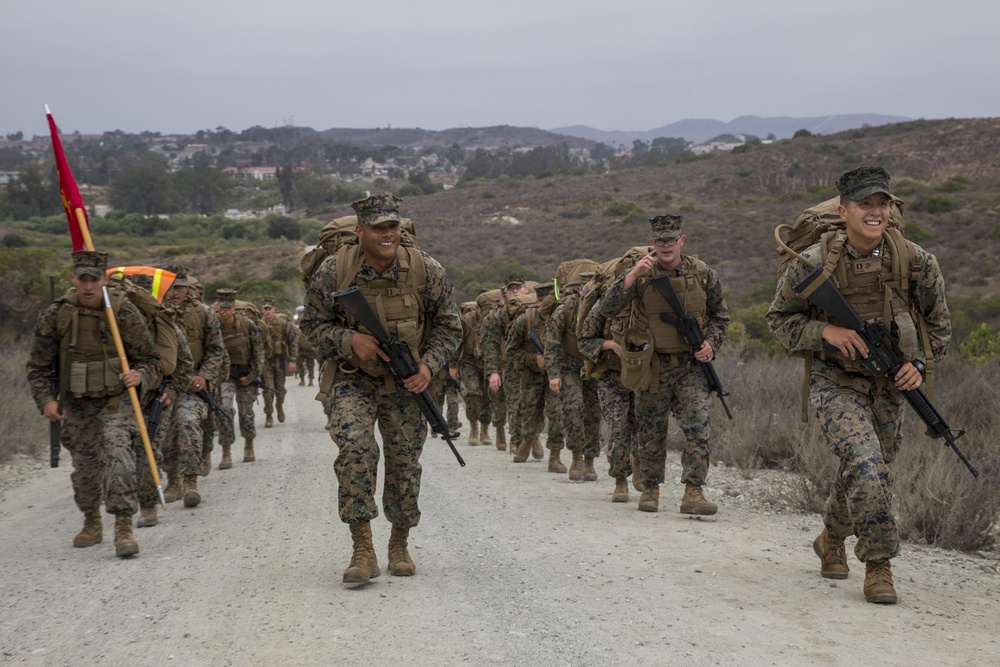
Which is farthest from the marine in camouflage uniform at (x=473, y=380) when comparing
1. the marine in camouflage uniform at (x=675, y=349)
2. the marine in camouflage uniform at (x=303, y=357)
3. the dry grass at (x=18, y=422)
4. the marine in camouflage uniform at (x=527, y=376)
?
the marine in camouflage uniform at (x=303, y=357)

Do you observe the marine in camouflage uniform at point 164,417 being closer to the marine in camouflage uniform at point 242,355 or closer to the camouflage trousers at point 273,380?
the marine in camouflage uniform at point 242,355

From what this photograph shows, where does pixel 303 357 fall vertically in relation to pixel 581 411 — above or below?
below

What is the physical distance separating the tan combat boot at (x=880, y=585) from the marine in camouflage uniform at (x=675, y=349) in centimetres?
287

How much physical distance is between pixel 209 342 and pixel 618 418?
466cm

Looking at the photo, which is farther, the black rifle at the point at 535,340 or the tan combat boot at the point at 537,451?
the tan combat boot at the point at 537,451

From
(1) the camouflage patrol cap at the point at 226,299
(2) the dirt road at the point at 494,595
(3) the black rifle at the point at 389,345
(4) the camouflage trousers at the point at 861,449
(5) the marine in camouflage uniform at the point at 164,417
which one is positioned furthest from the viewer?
(1) the camouflage patrol cap at the point at 226,299

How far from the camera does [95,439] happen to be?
8.89 metres

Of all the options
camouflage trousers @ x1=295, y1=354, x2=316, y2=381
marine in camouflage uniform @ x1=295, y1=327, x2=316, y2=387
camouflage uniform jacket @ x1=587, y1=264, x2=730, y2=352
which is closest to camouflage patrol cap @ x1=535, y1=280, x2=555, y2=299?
camouflage uniform jacket @ x1=587, y1=264, x2=730, y2=352

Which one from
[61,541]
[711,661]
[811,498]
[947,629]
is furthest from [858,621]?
[61,541]

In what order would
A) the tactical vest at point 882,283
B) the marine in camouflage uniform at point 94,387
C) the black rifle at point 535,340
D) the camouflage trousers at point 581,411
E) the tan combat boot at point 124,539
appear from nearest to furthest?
the tactical vest at point 882,283 < the tan combat boot at point 124,539 < the marine in camouflage uniform at point 94,387 < the camouflage trousers at point 581,411 < the black rifle at point 535,340

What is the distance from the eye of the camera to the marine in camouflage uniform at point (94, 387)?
333 inches

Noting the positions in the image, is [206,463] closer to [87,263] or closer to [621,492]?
[87,263]

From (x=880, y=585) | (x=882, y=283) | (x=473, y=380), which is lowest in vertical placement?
(x=473, y=380)

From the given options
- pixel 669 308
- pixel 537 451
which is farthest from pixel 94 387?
pixel 537 451
